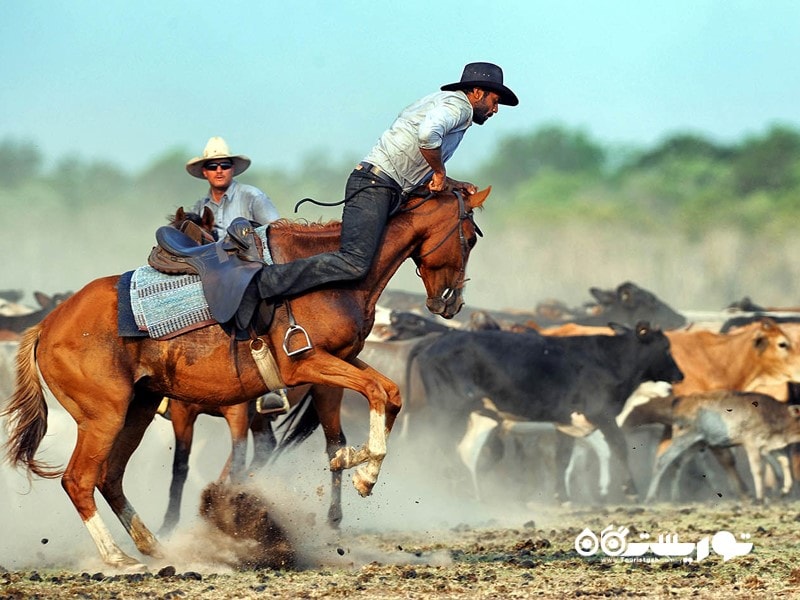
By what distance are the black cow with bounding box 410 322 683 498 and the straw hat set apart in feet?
18.1

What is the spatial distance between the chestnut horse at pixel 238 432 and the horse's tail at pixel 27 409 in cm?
128

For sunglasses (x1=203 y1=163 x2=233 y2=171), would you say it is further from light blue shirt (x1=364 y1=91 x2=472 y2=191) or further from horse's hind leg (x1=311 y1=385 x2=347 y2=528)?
light blue shirt (x1=364 y1=91 x2=472 y2=191)

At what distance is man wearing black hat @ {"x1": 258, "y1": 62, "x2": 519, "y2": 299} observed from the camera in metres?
8.95

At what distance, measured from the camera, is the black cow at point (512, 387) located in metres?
16.7

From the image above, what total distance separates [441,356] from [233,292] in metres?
8.12

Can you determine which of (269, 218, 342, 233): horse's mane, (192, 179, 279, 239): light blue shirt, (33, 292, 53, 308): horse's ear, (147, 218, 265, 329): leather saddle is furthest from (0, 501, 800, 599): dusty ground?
(33, 292, 53, 308): horse's ear

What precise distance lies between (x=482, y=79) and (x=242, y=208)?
2.95 meters

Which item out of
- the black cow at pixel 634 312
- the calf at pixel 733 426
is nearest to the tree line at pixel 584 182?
the black cow at pixel 634 312

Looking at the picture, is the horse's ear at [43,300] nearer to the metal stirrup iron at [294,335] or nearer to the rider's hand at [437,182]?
the metal stirrup iron at [294,335]

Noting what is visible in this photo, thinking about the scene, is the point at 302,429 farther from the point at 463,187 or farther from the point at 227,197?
the point at 463,187

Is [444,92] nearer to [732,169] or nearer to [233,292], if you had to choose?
[233,292]

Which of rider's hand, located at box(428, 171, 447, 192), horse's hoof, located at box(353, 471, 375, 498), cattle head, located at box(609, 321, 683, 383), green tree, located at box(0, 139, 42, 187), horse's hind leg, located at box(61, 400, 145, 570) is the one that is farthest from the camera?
green tree, located at box(0, 139, 42, 187)

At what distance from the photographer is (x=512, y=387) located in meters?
16.7

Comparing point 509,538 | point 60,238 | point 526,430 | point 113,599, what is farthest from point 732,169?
point 113,599
